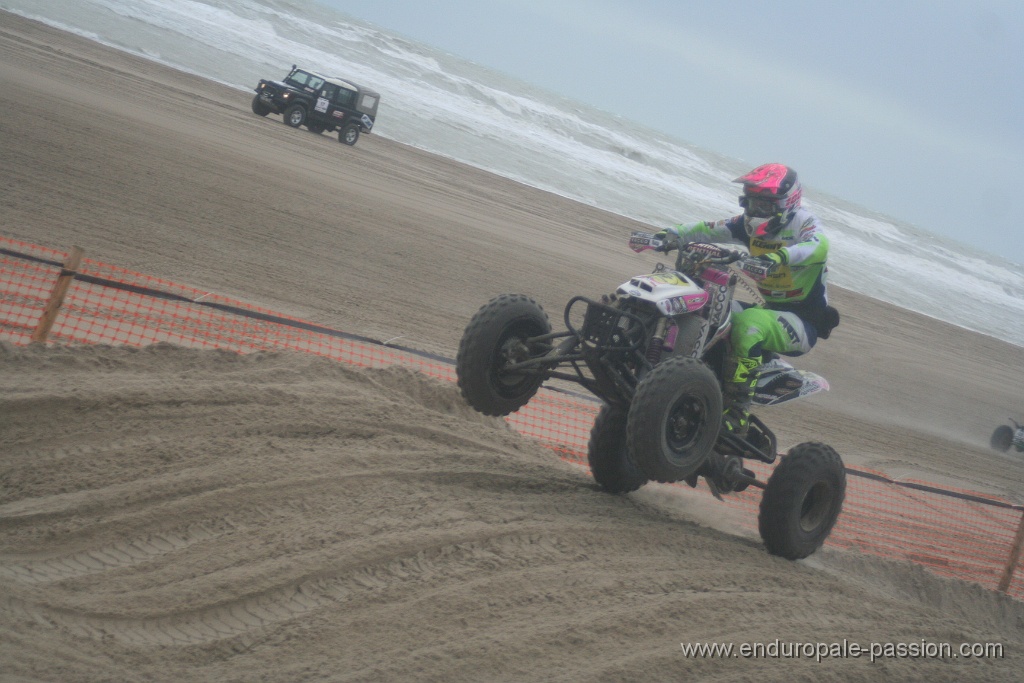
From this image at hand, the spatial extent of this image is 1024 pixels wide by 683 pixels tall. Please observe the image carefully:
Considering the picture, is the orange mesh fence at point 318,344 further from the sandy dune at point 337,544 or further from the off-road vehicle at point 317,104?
the off-road vehicle at point 317,104

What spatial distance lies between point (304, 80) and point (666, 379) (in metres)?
23.3

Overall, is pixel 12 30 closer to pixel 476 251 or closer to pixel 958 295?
pixel 476 251

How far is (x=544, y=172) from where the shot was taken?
3391 cm

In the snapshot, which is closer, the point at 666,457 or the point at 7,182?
the point at 666,457

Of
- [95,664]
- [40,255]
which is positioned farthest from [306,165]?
[95,664]

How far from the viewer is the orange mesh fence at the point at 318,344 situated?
671 cm

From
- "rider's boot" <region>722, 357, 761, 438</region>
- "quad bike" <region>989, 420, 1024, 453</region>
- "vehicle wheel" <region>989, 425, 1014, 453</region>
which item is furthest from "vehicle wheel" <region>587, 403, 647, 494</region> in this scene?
"vehicle wheel" <region>989, 425, 1014, 453</region>

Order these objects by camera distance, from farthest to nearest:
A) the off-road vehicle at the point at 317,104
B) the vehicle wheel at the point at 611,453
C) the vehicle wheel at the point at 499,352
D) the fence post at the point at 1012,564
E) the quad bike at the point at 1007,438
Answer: the off-road vehicle at the point at 317,104
the quad bike at the point at 1007,438
the fence post at the point at 1012,564
the vehicle wheel at the point at 611,453
the vehicle wheel at the point at 499,352

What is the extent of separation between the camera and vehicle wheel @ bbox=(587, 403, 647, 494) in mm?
5582

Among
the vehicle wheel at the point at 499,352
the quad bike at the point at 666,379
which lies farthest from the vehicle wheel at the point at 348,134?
the vehicle wheel at the point at 499,352

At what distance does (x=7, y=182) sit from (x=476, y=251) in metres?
7.19

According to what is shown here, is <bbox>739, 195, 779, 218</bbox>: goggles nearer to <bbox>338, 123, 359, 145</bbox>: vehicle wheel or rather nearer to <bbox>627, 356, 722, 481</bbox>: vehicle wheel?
<bbox>627, 356, 722, 481</bbox>: vehicle wheel

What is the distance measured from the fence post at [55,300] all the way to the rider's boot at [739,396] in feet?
14.1

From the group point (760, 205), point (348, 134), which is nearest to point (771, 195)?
point (760, 205)
